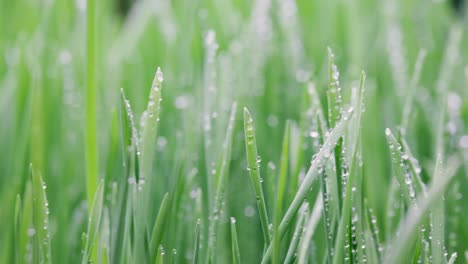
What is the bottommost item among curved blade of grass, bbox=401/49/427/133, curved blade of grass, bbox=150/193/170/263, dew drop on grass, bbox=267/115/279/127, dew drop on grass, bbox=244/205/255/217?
curved blade of grass, bbox=150/193/170/263

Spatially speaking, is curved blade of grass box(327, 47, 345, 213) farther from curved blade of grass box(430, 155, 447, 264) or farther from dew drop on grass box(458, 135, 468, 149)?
dew drop on grass box(458, 135, 468, 149)

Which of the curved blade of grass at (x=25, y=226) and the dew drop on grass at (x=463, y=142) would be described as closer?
the curved blade of grass at (x=25, y=226)

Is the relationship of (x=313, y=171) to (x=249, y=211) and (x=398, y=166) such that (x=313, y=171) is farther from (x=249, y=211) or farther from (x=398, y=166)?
(x=249, y=211)

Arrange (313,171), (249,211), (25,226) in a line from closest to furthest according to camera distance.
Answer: (313,171)
(25,226)
(249,211)

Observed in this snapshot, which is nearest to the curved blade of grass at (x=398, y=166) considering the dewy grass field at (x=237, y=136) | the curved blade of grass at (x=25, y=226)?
the dewy grass field at (x=237, y=136)

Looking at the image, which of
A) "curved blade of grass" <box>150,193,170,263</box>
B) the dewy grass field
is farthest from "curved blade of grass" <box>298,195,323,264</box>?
"curved blade of grass" <box>150,193,170,263</box>

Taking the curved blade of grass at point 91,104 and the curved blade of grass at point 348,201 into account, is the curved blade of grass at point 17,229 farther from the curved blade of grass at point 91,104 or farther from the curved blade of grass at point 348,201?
the curved blade of grass at point 348,201

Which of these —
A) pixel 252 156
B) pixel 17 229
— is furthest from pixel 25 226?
pixel 252 156

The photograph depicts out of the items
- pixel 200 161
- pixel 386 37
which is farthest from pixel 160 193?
pixel 386 37
